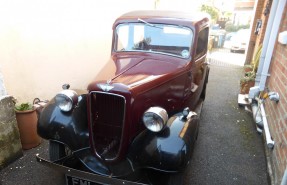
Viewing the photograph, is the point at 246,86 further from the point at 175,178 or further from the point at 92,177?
the point at 92,177

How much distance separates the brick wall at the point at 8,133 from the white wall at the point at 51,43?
2.02 ft

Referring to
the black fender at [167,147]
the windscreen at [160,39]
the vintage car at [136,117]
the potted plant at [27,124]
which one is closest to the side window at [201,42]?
the vintage car at [136,117]

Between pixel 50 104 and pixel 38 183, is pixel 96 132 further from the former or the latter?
pixel 38 183

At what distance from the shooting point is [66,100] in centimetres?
248

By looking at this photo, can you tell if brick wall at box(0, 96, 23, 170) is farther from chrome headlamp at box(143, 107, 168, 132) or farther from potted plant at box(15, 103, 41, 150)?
chrome headlamp at box(143, 107, 168, 132)

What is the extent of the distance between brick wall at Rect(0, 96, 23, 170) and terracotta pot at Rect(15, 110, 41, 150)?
17cm

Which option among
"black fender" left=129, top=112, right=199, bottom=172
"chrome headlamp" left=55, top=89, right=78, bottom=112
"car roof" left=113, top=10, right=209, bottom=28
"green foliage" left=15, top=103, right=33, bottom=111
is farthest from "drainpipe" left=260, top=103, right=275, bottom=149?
"green foliage" left=15, top=103, right=33, bottom=111

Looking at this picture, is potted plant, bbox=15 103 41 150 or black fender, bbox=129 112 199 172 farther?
potted plant, bbox=15 103 41 150

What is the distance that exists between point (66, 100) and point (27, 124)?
1168 mm

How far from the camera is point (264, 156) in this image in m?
3.33

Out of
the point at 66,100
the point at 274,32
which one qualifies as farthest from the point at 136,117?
the point at 274,32

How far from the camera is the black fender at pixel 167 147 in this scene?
6.63ft

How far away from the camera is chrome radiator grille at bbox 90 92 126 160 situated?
2250 mm

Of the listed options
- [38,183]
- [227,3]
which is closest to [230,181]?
[38,183]
